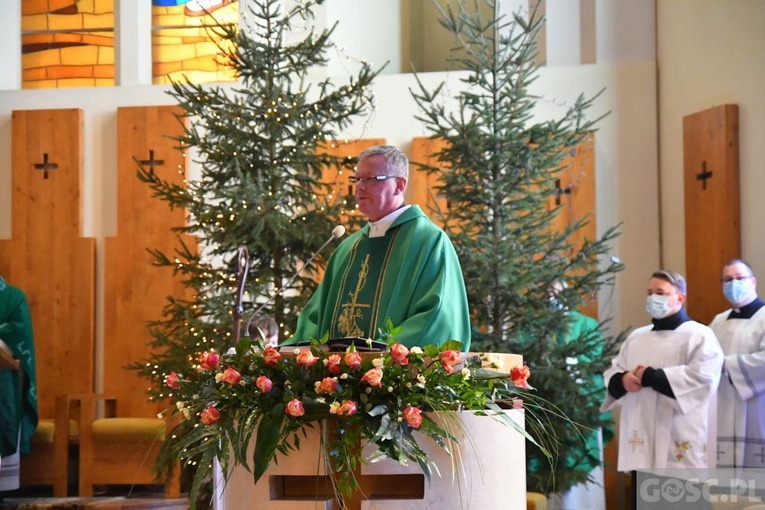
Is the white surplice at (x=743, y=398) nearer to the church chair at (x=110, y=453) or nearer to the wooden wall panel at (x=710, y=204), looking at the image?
the wooden wall panel at (x=710, y=204)

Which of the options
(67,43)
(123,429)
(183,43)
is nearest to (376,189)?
(123,429)

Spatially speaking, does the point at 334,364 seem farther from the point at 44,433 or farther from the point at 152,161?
the point at 152,161

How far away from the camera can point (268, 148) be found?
735cm

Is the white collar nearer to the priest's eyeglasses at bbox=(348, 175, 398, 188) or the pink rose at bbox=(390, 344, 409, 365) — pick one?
the priest's eyeglasses at bbox=(348, 175, 398, 188)

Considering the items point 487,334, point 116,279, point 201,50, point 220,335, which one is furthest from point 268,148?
point 201,50

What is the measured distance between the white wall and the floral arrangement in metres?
5.03

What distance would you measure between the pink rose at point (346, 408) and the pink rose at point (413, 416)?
153mm

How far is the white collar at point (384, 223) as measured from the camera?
4.52m

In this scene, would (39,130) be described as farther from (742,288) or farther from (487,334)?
(742,288)

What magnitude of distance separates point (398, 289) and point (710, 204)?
4.76 m

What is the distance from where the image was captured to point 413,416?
3258 millimetres

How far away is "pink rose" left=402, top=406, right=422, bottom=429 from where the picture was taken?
3258 mm

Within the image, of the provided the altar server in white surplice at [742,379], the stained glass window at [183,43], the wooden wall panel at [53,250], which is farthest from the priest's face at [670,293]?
the stained glass window at [183,43]

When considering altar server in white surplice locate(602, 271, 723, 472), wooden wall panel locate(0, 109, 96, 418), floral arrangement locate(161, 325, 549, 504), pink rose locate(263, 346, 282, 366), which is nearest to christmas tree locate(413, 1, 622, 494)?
altar server in white surplice locate(602, 271, 723, 472)
